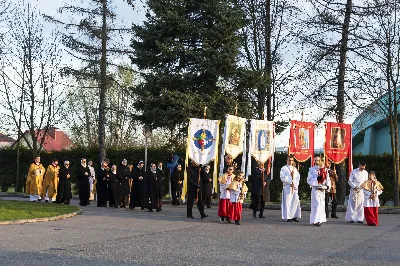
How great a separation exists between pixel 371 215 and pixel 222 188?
476 cm

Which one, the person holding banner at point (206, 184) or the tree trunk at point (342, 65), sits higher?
the tree trunk at point (342, 65)

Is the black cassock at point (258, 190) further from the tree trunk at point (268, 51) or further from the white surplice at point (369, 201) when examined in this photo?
the tree trunk at point (268, 51)

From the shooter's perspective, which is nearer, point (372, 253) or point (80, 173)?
point (372, 253)

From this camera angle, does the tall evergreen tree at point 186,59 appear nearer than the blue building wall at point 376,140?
Yes

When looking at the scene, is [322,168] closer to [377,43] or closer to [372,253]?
[372,253]

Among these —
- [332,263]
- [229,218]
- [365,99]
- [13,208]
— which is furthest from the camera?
[365,99]

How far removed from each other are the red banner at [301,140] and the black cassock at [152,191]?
17.5 ft

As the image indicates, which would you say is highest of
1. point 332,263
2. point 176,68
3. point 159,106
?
point 176,68

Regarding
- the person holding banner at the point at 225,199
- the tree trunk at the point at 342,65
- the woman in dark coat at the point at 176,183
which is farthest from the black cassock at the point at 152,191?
the tree trunk at the point at 342,65

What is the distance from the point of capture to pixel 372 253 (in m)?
12.7

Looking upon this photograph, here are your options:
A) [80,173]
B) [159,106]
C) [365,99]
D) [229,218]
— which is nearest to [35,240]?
[229,218]

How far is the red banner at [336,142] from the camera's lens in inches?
979

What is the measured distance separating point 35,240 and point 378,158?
Answer: 22.9m

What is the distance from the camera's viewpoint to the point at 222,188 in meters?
19.7
